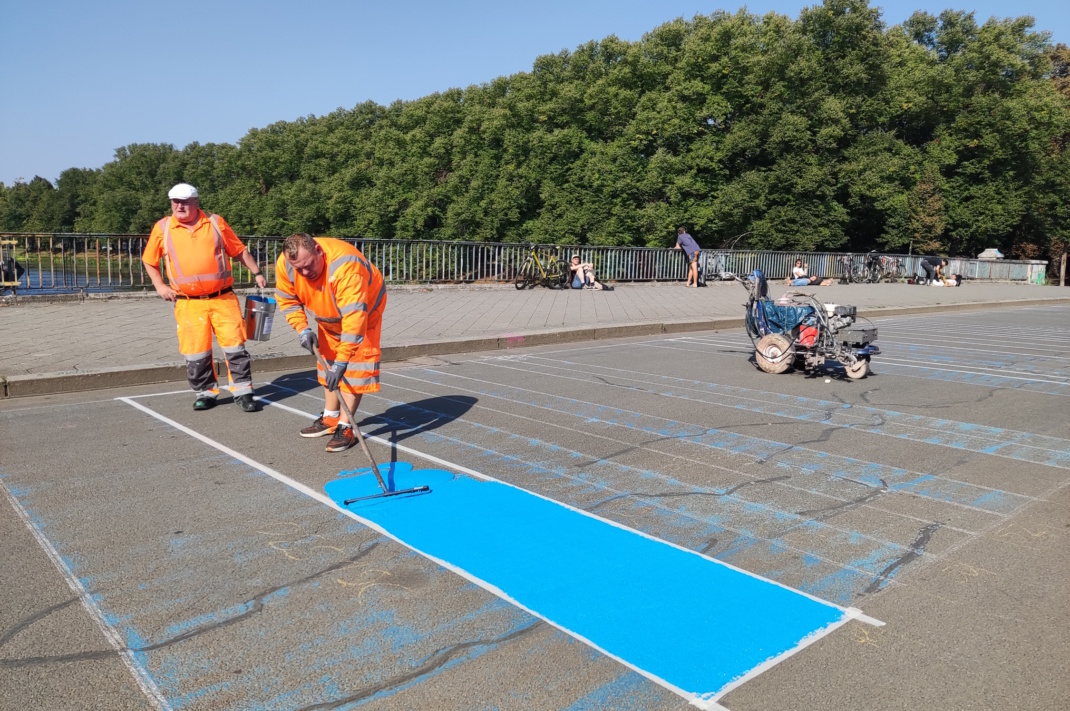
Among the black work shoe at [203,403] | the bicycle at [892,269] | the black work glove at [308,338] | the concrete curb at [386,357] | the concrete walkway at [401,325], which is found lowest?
the black work shoe at [203,403]

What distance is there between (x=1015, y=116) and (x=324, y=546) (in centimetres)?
5217

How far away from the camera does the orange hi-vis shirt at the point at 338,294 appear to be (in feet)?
18.7

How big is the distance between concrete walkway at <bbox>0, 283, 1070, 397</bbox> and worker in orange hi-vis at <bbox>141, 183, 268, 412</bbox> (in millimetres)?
1759

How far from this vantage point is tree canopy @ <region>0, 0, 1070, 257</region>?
42625 mm

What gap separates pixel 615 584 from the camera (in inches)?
146

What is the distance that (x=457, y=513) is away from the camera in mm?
→ 4641

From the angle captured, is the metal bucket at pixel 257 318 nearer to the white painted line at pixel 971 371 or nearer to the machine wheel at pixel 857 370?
the machine wheel at pixel 857 370

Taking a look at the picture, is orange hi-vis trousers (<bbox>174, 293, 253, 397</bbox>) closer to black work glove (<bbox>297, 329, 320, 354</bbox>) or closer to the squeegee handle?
the squeegee handle

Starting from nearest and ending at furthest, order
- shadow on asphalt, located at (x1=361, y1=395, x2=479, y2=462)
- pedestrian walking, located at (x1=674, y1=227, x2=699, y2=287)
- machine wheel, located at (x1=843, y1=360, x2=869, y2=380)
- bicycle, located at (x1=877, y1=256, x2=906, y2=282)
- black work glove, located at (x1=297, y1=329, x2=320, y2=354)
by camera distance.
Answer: black work glove, located at (x1=297, y1=329, x2=320, y2=354) < shadow on asphalt, located at (x1=361, y1=395, x2=479, y2=462) < machine wheel, located at (x1=843, y1=360, x2=869, y2=380) < pedestrian walking, located at (x1=674, y1=227, x2=699, y2=287) < bicycle, located at (x1=877, y1=256, x2=906, y2=282)

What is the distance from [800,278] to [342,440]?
23686 mm

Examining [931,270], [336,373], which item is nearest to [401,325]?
[336,373]

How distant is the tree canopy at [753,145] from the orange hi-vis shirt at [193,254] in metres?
34.1

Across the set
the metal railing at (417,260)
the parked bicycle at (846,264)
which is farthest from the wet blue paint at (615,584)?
the parked bicycle at (846,264)

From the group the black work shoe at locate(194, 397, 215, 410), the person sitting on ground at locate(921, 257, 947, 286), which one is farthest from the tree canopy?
the black work shoe at locate(194, 397, 215, 410)
